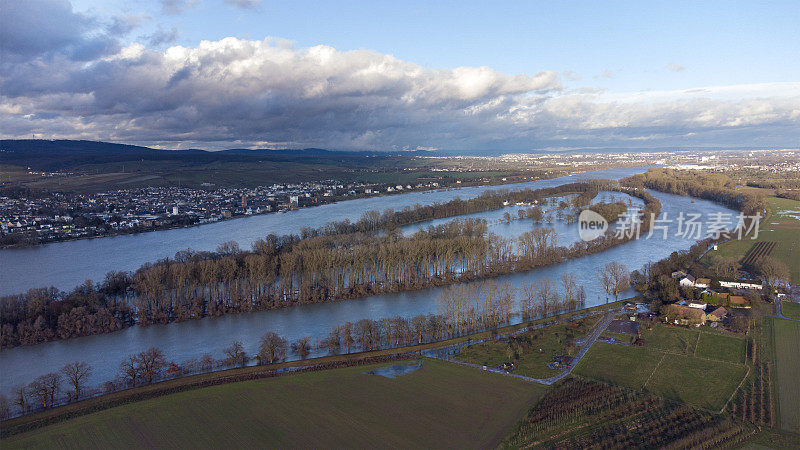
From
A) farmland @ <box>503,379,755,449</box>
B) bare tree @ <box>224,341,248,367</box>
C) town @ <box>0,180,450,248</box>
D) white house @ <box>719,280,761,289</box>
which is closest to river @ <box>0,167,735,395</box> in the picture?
bare tree @ <box>224,341,248,367</box>

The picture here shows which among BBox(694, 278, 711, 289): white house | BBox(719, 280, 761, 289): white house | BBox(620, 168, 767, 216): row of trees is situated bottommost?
BBox(719, 280, 761, 289): white house

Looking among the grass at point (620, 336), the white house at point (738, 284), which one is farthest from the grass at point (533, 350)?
the white house at point (738, 284)

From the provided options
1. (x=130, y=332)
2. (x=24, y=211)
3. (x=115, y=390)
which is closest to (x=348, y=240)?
(x=130, y=332)

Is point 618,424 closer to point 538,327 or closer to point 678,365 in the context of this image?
point 678,365

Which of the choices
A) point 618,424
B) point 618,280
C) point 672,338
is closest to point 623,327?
point 672,338

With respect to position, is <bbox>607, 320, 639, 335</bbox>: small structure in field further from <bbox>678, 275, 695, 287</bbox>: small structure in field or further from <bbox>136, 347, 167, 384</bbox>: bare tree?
<bbox>136, 347, 167, 384</bbox>: bare tree

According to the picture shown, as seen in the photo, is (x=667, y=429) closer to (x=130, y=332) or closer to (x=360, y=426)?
(x=360, y=426)

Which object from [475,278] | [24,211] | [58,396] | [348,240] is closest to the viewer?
[58,396]
